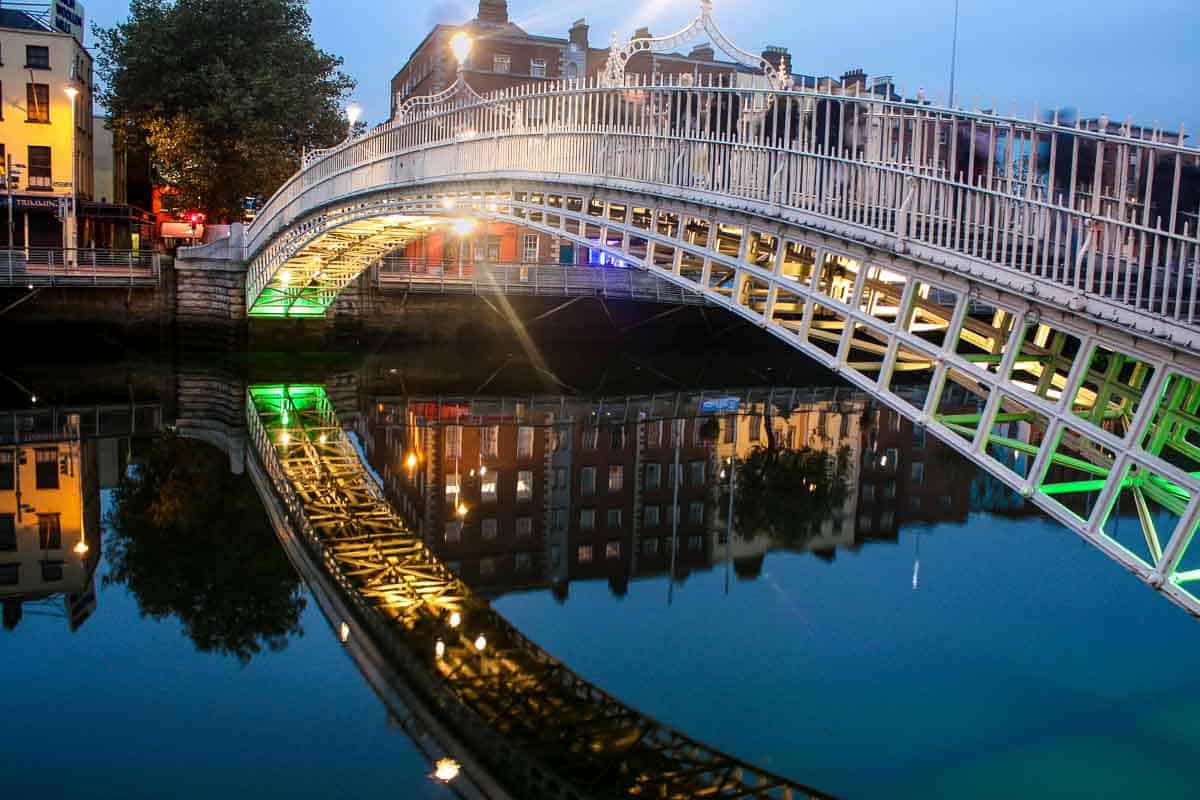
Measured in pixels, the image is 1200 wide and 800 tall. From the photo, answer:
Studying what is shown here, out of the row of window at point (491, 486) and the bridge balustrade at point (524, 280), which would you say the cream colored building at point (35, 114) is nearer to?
the bridge balustrade at point (524, 280)

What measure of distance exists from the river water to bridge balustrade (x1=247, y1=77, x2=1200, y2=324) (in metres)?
3.89

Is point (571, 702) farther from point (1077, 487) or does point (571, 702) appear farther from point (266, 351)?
point (266, 351)

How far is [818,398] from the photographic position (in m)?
29.6

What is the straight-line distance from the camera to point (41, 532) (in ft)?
52.1

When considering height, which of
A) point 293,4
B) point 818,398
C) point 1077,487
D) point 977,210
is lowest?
point 818,398

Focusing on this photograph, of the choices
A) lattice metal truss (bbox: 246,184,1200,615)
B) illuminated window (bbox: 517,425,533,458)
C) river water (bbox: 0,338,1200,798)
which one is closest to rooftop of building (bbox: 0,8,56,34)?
river water (bbox: 0,338,1200,798)

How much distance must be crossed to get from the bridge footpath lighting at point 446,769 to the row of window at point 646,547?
6.09 m

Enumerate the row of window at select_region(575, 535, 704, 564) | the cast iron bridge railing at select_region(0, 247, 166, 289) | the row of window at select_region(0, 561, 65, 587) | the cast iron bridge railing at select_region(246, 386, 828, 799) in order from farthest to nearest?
the cast iron bridge railing at select_region(0, 247, 166, 289) → the row of window at select_region(575, 535, 704, 564) → the row of window at select_region(0, 561, 65, 587) → the cast iron bridge railing at select_region(246, 386, 828, 799)

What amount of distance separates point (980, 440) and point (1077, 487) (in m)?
0.79

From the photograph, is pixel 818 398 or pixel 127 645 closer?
pixel 127 645

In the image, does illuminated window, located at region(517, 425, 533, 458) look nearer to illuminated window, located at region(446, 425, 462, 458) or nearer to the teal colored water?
illuminated window, located at region(446, 425, 462, 458)

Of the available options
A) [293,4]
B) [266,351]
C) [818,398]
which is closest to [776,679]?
[818,398]

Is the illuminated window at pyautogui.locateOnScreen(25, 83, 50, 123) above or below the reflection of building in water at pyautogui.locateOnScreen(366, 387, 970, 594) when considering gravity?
above

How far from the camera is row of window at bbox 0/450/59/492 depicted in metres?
18.4
